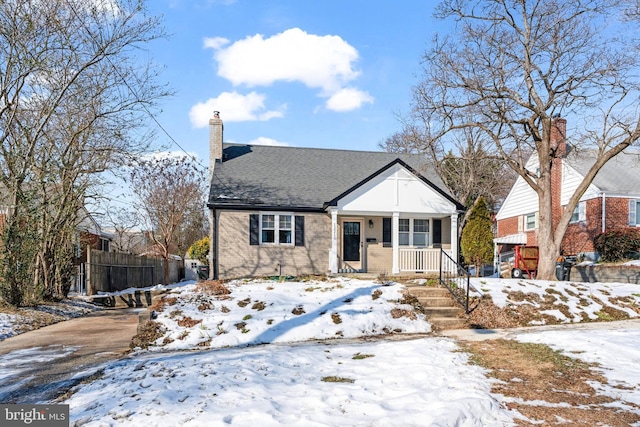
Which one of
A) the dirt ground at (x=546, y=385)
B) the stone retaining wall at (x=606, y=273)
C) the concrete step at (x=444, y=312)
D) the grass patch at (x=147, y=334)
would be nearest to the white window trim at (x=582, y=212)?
the stone retaining wall at (x=606, y=273)

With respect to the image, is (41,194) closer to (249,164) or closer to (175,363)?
(249,164)

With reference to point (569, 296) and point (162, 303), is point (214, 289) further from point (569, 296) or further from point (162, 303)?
point (569, 296)

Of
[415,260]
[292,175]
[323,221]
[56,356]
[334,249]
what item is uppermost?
[292,175]

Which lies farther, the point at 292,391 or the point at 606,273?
the point at 606,273

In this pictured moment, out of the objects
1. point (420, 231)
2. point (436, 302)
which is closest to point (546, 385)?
point (436, 302)

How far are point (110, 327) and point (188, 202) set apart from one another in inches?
615

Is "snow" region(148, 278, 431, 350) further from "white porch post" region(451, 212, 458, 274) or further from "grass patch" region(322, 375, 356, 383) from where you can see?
"white porch post" region(451, 212, 458, 274)

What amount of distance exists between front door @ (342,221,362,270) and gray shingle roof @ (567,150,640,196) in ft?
36.1

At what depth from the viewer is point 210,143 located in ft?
59.4

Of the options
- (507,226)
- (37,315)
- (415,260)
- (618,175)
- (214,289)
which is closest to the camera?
(214,289)

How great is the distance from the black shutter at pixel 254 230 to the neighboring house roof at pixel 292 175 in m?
0.53

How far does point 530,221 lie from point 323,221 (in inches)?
647

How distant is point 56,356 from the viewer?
7.36 metres

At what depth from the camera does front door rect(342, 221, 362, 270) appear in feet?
55.9
